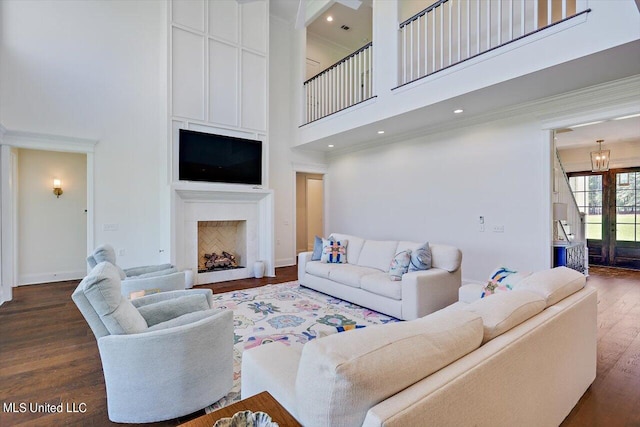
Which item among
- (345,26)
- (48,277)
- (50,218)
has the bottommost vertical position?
(48,277)

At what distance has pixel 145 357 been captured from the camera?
181 cm

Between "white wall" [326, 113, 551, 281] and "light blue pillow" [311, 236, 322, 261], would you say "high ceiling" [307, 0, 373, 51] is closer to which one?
"white wall" [326, 113, 551, 281]

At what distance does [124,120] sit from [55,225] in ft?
7.42

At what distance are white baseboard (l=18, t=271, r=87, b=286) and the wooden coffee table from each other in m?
6.27

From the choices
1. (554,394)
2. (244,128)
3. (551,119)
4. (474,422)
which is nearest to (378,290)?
(554,394)

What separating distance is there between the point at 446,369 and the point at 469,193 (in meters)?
4.51

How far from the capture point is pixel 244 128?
5.94 metres

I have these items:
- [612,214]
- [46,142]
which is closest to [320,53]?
[46,142]

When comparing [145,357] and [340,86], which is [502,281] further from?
[340,86]

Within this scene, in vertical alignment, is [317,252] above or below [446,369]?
below

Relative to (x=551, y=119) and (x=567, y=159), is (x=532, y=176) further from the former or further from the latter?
(x=567, y=159)

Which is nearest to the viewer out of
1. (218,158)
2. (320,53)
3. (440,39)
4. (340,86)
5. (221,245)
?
(440,39)

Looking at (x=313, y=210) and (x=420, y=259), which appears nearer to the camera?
(x=420, y=259)

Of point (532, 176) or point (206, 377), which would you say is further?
point (532, 176)
